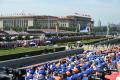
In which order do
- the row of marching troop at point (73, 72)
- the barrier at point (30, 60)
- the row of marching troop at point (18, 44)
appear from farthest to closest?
the row of marching troop at point (18, 44) < the barrier at point (30, 60) < the row of marching troop at point (73, 72)

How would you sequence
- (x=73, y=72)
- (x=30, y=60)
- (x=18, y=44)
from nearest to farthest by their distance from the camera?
(x=73, y=72) → (x=30, y=60) → (x=18, y=44)

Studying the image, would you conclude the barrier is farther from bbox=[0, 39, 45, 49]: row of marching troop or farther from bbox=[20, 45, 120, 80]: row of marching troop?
bbox=[0, 39, 45, 49]: row of marching troop

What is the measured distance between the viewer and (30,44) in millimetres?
46594

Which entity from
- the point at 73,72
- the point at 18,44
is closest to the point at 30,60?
the point at 73,72

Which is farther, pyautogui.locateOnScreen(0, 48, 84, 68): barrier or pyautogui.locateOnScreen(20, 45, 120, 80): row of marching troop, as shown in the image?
pyautogui.locateOnScreen(0, 48, 84, 68): barrier

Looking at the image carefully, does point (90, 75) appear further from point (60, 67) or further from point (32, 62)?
point (32, 62)

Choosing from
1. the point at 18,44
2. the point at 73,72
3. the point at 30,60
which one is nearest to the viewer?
the point at 73,72

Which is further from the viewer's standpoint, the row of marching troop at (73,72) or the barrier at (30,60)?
the barrier at (30,60)

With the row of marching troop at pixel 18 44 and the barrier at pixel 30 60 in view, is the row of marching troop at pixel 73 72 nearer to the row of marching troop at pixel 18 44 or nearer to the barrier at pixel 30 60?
the barrier at pixel 30 60

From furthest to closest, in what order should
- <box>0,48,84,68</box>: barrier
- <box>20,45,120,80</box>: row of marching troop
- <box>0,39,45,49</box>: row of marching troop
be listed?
<box>0,39,45,49</box>: row of marching troop, <box>0,48,84,68</box>: barrier, <box>20,45,120,80</box>: row of marching troop

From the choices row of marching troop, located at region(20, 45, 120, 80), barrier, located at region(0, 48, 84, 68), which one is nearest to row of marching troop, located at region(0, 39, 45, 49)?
barrier, located at region(0, 48, 84, 68)

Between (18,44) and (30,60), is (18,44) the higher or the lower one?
the lower one

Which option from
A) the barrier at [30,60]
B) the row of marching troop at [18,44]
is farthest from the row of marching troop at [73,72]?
the row of marching troop at [18,44]

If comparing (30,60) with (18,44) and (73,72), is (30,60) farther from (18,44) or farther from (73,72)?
(18,44)
